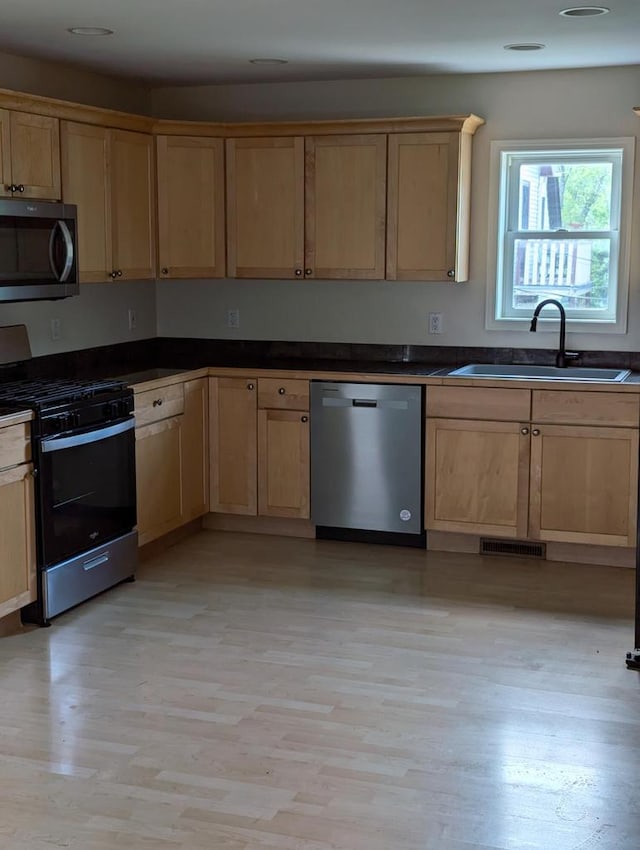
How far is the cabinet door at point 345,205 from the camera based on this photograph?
533cm

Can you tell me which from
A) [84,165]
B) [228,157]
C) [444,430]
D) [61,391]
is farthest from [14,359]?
[444,430]

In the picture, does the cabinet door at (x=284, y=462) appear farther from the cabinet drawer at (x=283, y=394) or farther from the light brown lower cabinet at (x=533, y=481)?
the light brown lower cabinet at (x=533, y=481)

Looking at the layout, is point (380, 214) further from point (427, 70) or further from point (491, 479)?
→ point (491, 479)

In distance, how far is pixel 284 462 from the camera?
5.41 metres

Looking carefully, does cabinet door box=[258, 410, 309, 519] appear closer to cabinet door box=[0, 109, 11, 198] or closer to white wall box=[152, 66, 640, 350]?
white wall box=[152, 66, 640, 350]

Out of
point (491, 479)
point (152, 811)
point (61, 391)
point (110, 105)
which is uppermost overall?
point (110, 105)

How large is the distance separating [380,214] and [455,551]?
174 centimetres

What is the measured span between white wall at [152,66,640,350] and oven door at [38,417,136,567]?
155 cm

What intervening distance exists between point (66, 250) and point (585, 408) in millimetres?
2441

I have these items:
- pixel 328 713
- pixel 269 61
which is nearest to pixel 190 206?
pixel 269 61

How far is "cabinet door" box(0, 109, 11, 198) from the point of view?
4262 mm

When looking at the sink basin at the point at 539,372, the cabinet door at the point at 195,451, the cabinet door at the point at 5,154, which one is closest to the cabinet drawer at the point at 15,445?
the cabinet door at the point at 5,154

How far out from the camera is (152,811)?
276 centimetres

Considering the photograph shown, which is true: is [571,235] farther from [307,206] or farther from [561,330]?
[307,206]
